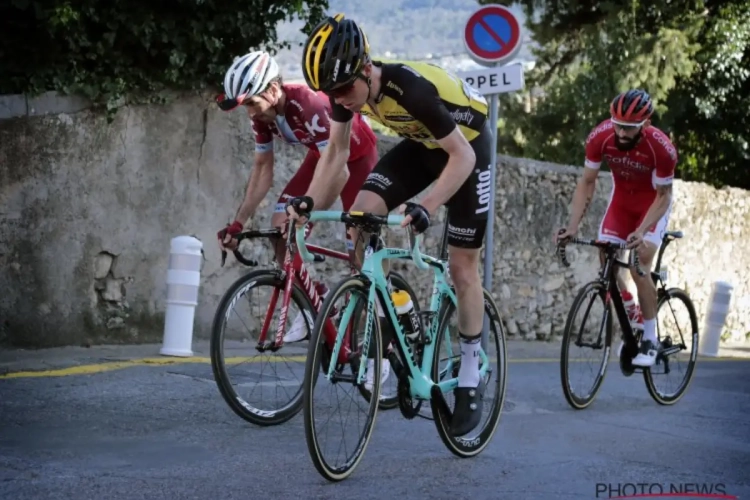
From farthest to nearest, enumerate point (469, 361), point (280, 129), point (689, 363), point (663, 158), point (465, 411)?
point (689, 363) → point (663, 158) → point (280, 129) → point (469, 361) → point (465, 411)

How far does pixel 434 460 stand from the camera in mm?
6062

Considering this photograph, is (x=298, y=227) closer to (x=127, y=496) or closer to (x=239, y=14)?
(x=127, y=496)

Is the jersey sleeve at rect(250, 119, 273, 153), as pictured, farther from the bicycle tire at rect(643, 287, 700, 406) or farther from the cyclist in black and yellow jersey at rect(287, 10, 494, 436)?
the bicycle tire at rect(643, 287, 700, 406)

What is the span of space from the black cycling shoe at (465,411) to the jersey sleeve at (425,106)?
1268 millimetres

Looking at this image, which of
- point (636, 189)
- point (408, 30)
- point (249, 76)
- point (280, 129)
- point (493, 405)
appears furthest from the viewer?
point (408, 30)

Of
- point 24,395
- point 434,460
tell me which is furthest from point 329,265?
point 434,460

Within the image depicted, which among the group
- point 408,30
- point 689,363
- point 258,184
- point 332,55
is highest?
point 408,30

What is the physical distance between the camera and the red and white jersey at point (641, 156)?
8.84 meters

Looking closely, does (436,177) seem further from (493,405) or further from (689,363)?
(689,363)

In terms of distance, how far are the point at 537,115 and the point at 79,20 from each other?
17.1 meters

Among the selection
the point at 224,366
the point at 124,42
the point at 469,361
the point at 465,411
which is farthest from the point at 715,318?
the point at 224,366

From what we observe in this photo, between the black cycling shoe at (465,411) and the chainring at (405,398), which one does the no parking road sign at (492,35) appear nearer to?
the black cycling shoe at (465,411)

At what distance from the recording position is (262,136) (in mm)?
7215

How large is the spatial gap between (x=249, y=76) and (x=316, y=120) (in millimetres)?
473
